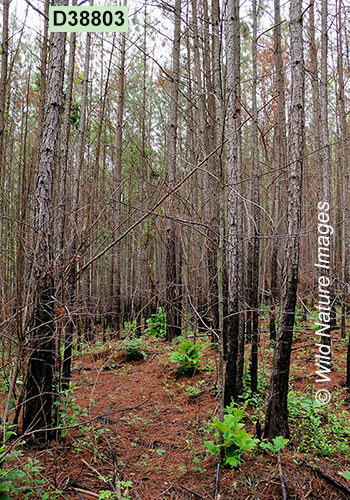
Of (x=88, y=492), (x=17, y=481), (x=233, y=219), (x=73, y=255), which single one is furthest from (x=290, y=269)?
(x=17, y=481)

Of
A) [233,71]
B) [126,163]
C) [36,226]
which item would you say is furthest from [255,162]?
[126,163]

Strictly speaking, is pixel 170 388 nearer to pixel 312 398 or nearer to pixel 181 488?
pixel 312 398

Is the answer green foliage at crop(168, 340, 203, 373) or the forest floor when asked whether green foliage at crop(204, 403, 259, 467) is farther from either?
green foliage at crop(168, 340, 203, 373)

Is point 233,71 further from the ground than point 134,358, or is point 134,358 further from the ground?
point 233,71

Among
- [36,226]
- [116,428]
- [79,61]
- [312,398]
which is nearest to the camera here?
[36,226]

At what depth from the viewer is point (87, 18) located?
3.77 meters

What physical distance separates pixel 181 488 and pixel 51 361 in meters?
1.73

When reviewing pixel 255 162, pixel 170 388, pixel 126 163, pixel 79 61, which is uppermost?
pixel 79 61

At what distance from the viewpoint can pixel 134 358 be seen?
25.7 ft

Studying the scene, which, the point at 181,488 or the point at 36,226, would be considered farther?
the point at 36,226

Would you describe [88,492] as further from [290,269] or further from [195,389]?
[195,389]

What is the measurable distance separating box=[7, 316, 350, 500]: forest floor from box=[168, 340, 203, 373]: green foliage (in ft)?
0.87

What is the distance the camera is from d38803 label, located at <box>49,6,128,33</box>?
3.64 m

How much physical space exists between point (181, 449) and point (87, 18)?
4.79 m
